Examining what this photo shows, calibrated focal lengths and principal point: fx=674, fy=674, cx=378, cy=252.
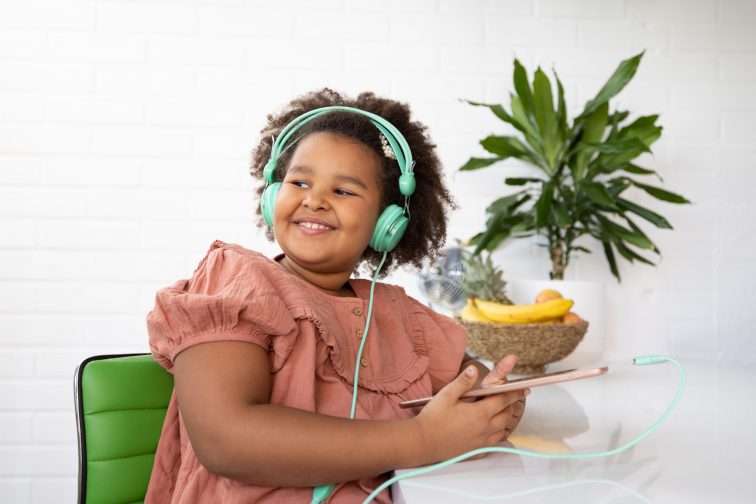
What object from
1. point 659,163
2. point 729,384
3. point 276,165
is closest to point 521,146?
point 659,163

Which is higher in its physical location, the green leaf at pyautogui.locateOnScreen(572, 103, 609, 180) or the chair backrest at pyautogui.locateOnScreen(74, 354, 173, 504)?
the green leaf at pyautogui.locateOnScreen(572, 103, 609, 180)

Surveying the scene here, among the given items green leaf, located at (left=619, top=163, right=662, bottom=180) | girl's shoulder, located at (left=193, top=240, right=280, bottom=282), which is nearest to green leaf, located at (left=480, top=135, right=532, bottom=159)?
green leaf, located at (left=619, top=163, right=662, bottom=180)

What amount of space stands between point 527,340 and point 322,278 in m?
0.89

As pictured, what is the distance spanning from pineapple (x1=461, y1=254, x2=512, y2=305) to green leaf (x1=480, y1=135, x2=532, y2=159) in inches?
14.9

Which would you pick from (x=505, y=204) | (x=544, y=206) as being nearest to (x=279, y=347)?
(x=544, y=206)

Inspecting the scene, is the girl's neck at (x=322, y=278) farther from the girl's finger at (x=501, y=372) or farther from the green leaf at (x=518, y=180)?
the green leaf at (x=518, y=180)

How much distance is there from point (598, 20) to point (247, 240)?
156 centimetres

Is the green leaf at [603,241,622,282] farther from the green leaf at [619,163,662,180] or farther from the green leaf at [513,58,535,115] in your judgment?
the green leaf at [513,58,535,115]

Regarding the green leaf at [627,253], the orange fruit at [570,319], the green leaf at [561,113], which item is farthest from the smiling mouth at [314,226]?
the green leaf at [627,253]

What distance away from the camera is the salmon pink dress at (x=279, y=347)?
0.83 metres

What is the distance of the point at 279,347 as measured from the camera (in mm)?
872

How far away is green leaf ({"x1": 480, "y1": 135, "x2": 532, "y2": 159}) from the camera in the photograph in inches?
88.8

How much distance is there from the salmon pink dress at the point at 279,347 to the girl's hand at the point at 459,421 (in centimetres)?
10

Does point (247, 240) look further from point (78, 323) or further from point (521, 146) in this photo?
point (521, 146)
